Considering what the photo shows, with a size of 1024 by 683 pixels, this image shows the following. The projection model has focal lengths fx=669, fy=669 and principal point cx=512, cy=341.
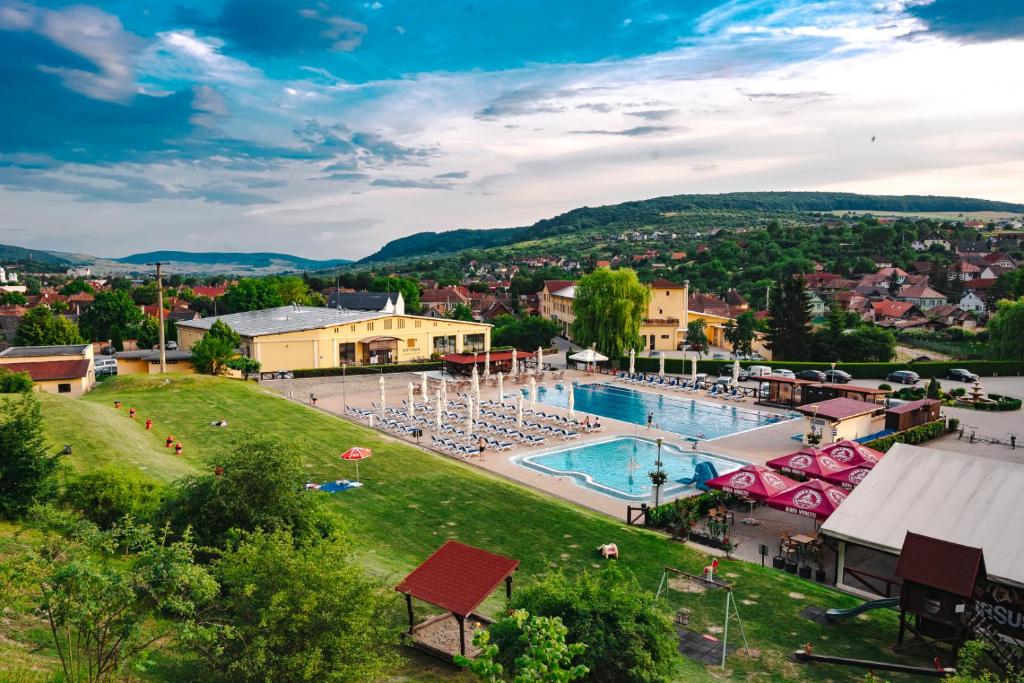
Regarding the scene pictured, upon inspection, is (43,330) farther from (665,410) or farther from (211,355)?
(665,410)

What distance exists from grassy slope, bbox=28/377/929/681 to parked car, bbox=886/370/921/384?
35981 millimetres

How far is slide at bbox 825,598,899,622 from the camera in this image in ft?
49.5

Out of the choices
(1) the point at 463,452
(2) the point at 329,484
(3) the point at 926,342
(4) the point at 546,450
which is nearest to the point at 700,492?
(4) the point at 546,450

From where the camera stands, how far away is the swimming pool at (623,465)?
2536 centimetres

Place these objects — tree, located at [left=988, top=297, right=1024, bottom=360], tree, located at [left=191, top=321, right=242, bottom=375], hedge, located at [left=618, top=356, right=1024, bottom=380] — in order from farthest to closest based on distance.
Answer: tree, located at [left=988, top=297, right=1024, bottom=360] < hedge, located at [left=618, top=356, right=1024, bottom=380] < tree, located at [left=191, top=321, right=242, bottom=375]

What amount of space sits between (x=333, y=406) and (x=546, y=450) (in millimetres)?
14726

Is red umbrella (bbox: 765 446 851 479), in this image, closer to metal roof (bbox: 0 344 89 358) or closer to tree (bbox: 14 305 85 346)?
metal roof (bbox: 0 344 89 358)

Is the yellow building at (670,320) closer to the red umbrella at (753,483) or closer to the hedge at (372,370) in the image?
the hedge at (372,370)

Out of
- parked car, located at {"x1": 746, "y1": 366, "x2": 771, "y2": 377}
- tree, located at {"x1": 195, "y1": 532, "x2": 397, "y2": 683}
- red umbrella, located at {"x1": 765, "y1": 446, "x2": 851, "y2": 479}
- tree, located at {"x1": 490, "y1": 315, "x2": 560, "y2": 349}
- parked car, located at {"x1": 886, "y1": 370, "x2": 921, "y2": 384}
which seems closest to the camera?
tree, located at {"x1": 195, "y1": 532, "x2": 397, "y2": 683}

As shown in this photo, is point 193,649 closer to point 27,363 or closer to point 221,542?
point 221,542

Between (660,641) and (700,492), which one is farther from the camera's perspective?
(700,492)

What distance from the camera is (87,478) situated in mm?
15922

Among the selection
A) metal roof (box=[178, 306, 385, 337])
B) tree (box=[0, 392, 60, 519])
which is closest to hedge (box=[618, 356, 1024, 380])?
metal roof (box=[178, 306, 385, 337])

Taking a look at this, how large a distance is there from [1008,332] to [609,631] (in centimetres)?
5663
